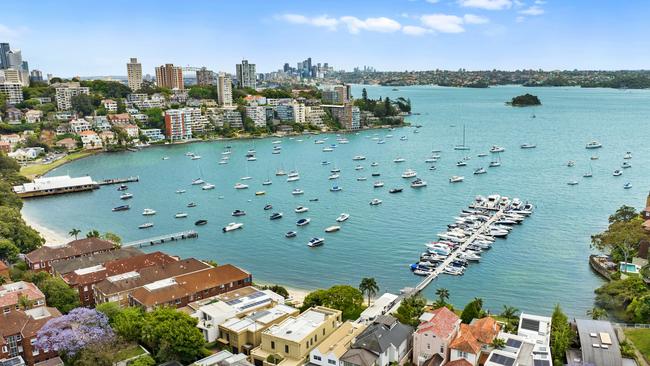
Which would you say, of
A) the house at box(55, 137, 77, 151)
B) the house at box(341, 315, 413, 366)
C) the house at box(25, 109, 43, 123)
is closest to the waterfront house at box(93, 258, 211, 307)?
the house at box(341, 315, 413, 366)

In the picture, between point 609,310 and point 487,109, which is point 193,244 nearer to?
point 609,310

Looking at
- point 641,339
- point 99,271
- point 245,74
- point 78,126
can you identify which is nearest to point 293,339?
point 99,271

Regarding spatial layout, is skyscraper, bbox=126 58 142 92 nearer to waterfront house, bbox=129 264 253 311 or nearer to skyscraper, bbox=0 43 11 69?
skyscraper, bbox=0 43 11 69

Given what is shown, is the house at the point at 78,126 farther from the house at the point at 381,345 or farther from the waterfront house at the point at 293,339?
the house at the point at 381,345

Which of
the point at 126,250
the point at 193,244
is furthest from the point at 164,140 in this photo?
the point at 126,250

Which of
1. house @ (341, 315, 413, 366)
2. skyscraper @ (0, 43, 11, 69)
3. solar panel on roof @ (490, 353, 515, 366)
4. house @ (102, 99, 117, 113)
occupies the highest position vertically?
skyscraper @ (0, 43, 11, 69)
